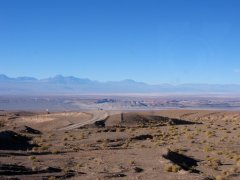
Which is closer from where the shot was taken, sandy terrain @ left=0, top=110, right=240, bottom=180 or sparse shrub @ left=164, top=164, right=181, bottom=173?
sandy terrain @ left=0, top=110, right=240, bottom=180

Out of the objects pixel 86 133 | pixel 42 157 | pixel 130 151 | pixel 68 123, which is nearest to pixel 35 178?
pixel 42 157

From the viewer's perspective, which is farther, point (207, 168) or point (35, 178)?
point (207, 168)

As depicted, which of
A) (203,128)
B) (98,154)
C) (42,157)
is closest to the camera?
(42,157)

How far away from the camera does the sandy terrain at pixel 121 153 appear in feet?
90.9

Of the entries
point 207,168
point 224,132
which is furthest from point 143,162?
point 224,132

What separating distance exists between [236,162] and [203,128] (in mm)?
24130

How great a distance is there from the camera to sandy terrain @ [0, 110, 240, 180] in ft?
90.9

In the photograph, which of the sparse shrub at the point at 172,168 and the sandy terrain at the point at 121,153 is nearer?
the sandy terrain at the point at 121,153

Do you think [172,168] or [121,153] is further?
[121,153]

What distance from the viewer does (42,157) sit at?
34562 mm

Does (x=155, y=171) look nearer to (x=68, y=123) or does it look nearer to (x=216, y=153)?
(x=216, y=153)

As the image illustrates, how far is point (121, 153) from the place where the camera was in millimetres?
37469

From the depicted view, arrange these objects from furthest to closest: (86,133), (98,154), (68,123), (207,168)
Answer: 1. (68,123)
2. (86,133)
3. (98,154)
4. (207,168)

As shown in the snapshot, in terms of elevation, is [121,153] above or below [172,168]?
below
